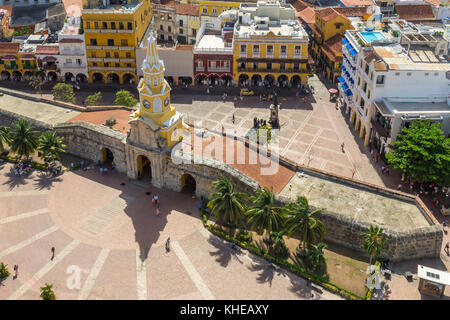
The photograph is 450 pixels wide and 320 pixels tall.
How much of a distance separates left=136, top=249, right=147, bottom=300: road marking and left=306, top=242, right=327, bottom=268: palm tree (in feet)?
64.2

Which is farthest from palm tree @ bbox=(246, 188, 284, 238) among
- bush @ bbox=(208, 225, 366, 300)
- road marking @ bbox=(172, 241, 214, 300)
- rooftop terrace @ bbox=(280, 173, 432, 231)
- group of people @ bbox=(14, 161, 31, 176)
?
group of people @ bbox=(14, 161, 31, 176)

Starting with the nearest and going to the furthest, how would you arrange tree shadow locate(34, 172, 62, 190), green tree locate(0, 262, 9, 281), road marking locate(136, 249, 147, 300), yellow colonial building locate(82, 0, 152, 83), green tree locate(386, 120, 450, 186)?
1. road marking locate(136, 249, 147, 300)
2. green tree locate(0, 262, 9, 281)
3. green tree locate(386, 120, 450, 186)
4. tree shadow locate(34, 172, 62, 190)
5. yellow colonial building locate(82, 0, 152, 83)

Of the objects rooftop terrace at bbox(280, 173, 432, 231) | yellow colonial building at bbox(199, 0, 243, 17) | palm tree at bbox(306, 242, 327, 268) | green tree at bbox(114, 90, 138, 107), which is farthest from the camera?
yellow colonial building at bbox(199, 0, 243, 17)

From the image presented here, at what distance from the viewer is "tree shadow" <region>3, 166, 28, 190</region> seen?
7369cm

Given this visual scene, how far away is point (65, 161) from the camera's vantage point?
79812 millimetres

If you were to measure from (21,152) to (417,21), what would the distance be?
82.0 m

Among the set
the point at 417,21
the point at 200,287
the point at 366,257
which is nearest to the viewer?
the point at 200,287

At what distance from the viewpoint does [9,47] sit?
348 ft

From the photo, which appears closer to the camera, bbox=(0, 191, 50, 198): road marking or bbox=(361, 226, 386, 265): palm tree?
bbox=(361, 226, 386, 265): palm tree

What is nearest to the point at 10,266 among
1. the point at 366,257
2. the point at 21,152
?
the point at 21,152

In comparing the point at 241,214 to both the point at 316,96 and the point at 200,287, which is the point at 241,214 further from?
the point at 316,96

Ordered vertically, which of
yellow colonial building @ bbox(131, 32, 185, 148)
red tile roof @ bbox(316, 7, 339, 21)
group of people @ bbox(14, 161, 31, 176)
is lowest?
group of people @ bbox(14, 161, 31, 176)

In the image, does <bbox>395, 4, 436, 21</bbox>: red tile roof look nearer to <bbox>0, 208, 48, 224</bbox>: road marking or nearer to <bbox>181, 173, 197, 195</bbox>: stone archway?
<bbox>181, 173, 197, 195</bbox>: stone archway

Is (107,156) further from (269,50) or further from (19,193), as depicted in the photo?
(269,50)
